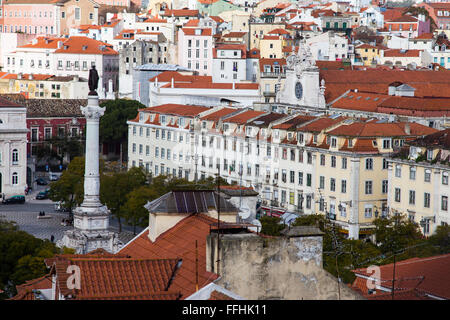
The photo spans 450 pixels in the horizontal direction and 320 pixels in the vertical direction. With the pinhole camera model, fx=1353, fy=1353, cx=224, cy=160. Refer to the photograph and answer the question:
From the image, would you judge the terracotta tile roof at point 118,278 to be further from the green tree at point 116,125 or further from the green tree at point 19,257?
the green tree at point 116,125

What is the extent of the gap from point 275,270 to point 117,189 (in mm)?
42841

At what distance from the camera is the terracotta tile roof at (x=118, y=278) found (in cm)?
1992

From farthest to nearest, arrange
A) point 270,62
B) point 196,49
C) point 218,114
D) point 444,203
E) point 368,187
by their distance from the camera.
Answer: point 196,49
point 270,62
point 218,114
point 368,187
point 444,203

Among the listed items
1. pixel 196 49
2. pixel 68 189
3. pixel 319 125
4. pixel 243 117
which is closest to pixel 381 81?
pixel 243 117

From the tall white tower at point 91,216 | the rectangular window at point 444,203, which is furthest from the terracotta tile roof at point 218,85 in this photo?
the tall white tower at point 91,216

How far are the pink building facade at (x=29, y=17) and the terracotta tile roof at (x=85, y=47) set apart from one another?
35271 mm

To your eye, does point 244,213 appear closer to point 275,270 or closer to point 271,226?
point 275,270

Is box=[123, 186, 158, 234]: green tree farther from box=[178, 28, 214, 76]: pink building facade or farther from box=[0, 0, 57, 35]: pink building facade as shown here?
box=[0, 0, 57, 35]: pink building facade

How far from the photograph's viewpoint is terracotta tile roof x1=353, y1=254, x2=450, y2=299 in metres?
24.8

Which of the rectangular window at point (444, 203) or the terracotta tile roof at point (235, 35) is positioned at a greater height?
the terracotta tile roof at point (235, 35)

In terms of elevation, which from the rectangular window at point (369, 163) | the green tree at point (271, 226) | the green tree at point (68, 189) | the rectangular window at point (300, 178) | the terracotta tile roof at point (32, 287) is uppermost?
the terracotta tile roof at point (32, 287)

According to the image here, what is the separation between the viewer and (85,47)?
126438mm

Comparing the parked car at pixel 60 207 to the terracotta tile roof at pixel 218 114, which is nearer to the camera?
the parked car at pixel 60 207

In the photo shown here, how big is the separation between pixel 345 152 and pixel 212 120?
14.0 m
